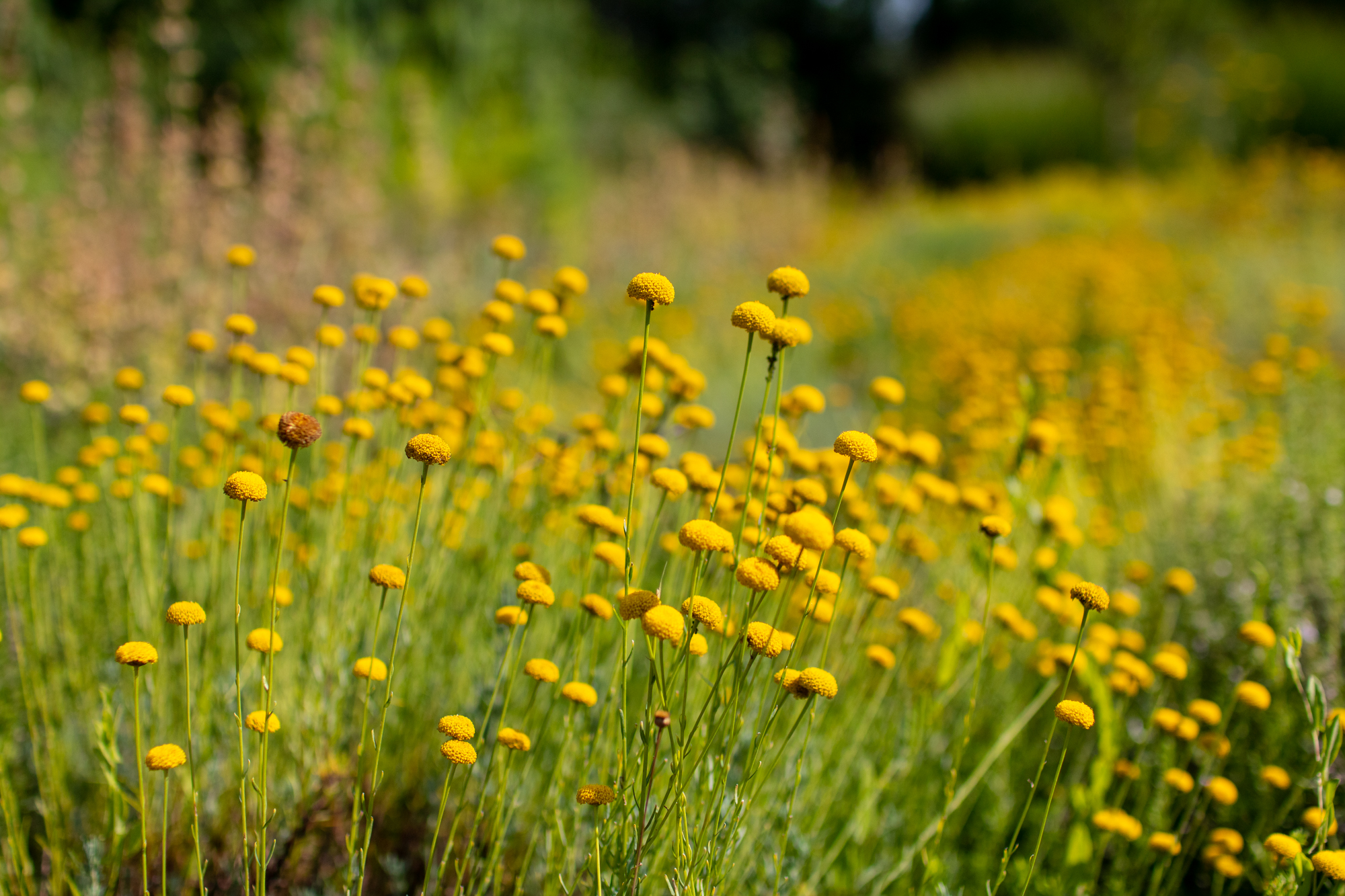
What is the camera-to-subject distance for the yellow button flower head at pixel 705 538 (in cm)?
134

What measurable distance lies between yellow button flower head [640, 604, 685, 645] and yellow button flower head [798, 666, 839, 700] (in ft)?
0.66

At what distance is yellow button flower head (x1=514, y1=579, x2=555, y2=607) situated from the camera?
4.96ft

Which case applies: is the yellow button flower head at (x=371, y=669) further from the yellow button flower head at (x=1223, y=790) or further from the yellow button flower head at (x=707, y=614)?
the yellow button flower head at (x=1223, y=790)

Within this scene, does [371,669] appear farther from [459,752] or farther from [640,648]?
[640,648]

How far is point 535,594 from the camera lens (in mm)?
1522

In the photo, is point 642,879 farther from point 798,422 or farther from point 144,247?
point 144,247

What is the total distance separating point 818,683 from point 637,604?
29 centimetres

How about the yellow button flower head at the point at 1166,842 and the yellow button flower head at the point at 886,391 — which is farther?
the yellow button flower head at the point at 886,391

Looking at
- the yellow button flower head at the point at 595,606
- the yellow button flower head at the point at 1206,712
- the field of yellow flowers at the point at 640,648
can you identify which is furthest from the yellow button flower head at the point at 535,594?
the yellow button flower head at the point at 1206,712

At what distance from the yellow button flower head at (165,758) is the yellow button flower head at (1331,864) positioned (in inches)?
69.3

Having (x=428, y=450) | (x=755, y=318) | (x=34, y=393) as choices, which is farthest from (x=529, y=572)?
(x=34, y=393)

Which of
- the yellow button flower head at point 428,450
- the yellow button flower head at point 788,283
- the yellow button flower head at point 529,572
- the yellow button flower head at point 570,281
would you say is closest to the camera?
the yellow button flower head at point 428,450

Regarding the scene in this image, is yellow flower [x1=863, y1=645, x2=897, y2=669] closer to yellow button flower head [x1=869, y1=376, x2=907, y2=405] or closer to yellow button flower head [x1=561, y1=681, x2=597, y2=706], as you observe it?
yellow button flower head [x1=869, y1=376, x2=907, y2=405]

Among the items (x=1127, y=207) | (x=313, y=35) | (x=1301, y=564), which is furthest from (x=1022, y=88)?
(x=1301, y=564)
